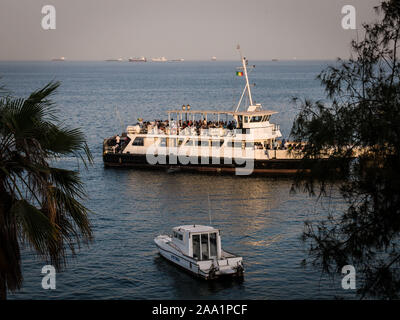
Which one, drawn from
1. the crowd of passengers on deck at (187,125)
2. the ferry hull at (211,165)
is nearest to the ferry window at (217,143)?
the ferry hull at (211,165)

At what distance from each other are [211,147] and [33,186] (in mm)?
38820

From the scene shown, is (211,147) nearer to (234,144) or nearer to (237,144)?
(234,144)

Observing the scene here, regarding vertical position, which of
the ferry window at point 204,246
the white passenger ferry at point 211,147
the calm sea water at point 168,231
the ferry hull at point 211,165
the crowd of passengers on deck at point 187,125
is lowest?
the calm sea water at point 168,231

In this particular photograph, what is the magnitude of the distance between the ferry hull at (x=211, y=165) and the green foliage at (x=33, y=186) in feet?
115

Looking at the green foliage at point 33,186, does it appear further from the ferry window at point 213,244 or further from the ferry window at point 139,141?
the ferry window at point 139,141

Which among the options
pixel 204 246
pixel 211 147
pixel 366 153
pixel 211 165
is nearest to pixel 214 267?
pixel 204 246

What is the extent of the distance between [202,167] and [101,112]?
5746cm

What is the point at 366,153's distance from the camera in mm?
12023

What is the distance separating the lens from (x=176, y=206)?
120 ft

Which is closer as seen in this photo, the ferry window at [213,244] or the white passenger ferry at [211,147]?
the ferry window at [213,244]

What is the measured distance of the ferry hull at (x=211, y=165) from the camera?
150 feet

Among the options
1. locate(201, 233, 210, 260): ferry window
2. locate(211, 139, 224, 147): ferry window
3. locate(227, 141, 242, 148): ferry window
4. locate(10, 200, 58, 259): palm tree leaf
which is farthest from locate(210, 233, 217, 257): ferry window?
locate(211, 139, 224, 147): ferry window
